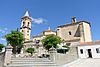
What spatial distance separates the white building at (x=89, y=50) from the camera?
2645 cm

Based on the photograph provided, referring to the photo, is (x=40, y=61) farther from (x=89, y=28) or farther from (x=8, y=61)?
(x=89, y=28)

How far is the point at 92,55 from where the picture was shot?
87.6 feet

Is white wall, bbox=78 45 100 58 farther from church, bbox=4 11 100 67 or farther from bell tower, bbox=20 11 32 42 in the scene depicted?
bell tower, bbox=20 11 32 42

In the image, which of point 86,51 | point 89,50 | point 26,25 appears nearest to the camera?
point 89,50

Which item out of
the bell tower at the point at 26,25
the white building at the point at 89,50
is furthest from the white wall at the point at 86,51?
the bell tower at the point at 26,25

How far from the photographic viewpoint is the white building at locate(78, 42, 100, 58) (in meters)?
26.5

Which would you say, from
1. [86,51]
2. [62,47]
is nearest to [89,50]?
[86,51]

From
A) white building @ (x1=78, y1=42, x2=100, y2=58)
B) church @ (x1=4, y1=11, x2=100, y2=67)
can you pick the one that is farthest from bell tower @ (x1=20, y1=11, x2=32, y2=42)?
white building @ (x1=78, y1=42, x2=100, y2=58)

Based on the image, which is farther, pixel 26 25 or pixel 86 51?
pixel 26 25

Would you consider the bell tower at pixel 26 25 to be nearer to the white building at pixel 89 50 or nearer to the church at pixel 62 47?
the church at pixel 62 47

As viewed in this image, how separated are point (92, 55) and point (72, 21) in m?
20.1

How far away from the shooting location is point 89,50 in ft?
90.3

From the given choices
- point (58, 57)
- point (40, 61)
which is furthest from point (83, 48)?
point (40, 61)

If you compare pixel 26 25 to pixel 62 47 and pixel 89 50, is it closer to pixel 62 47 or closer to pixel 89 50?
pixel 62 47
